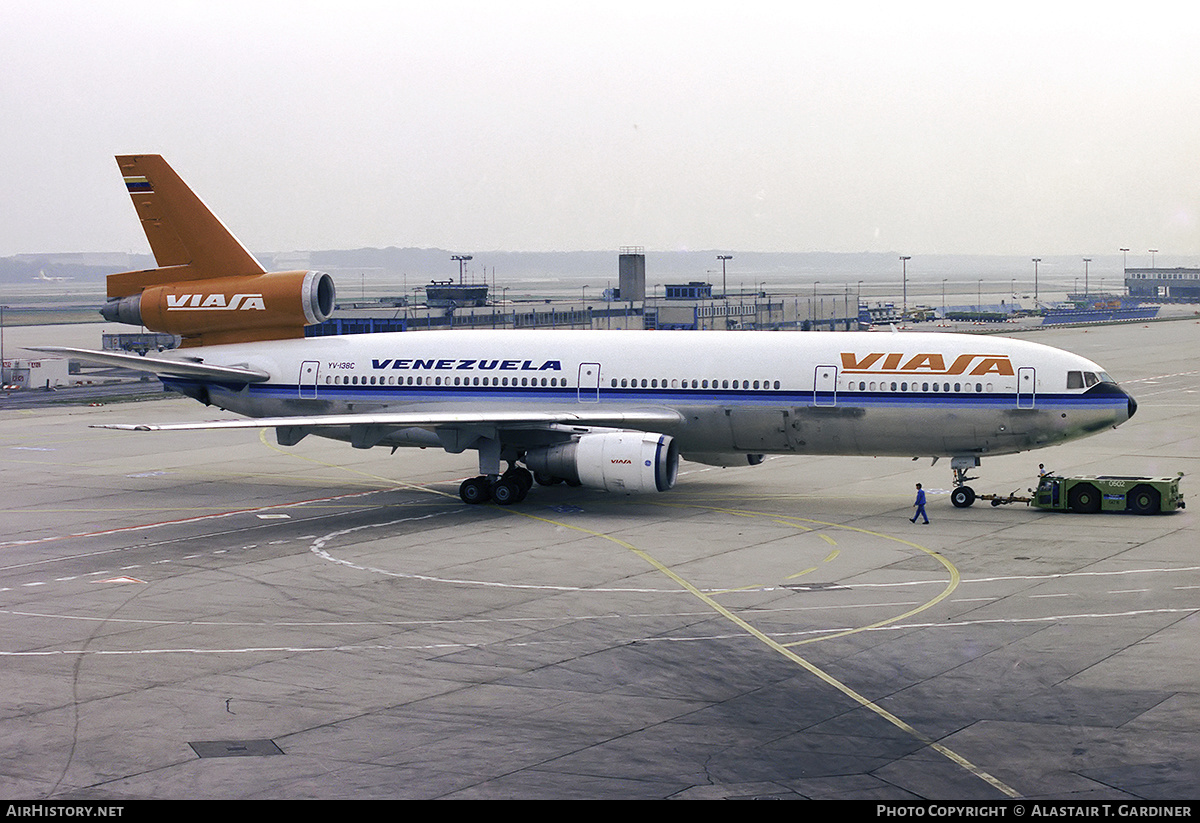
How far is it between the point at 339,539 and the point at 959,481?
59.7 ft

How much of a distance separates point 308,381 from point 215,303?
423 centimetres

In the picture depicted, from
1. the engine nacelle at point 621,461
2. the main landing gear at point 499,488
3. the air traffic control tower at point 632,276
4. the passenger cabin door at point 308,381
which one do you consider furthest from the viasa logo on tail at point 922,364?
the air traffic control tower at point 632,276

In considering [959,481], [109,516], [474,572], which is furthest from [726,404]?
[109,516]

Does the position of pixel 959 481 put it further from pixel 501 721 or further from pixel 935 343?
pixel 501 721

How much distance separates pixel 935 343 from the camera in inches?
1554

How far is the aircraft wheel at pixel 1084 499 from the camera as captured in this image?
126 feet

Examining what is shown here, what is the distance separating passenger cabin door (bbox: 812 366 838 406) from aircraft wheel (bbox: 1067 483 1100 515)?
7280 millimetres

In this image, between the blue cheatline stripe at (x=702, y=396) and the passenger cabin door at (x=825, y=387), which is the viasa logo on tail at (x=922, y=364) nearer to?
the passenger cabin door at (x=825, y=387)

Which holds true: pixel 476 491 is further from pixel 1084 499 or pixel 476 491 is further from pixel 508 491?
pixel 1084 499

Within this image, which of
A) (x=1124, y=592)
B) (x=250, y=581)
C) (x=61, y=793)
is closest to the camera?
(x=61, y=793)

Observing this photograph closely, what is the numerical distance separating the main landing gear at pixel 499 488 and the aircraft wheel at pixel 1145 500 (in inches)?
686

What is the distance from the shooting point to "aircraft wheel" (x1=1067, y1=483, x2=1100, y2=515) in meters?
38.3

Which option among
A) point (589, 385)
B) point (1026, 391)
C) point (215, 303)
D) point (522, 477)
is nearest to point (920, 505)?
point (1026, 391)

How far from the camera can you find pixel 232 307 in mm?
44344
